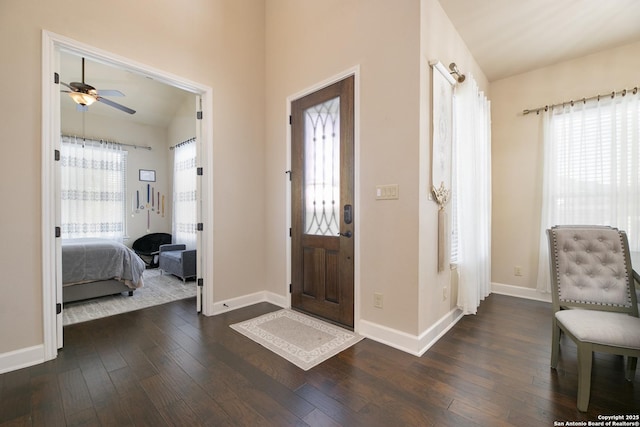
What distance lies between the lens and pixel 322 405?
5.47 ft

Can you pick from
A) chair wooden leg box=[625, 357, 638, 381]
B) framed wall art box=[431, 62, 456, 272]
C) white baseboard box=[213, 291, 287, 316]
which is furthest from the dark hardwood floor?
framed wall art box=[431, 62, 456, 272]

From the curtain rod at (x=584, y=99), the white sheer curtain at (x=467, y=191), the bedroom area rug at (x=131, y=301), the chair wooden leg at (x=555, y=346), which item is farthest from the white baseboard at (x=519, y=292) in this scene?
the bedroom area rug at (x=131, y=301)

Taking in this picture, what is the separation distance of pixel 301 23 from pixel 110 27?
6.31 feet

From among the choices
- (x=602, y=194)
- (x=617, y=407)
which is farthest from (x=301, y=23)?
(x=617, y=407)

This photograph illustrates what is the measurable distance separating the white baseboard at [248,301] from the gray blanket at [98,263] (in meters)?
1.51

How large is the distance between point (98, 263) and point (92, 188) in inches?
110

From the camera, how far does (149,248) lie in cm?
601

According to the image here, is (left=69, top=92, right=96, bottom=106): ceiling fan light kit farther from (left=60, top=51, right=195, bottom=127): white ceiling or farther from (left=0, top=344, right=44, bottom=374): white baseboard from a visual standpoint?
(left=0, top=344, right=44, bottom=374): white baseboard

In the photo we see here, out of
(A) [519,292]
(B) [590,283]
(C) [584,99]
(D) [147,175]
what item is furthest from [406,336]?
(D) [147,175]

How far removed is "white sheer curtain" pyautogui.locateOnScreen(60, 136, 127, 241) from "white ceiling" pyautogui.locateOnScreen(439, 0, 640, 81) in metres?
6.50

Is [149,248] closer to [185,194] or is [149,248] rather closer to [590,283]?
[185,194]

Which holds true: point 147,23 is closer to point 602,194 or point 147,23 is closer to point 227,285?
point 227,285

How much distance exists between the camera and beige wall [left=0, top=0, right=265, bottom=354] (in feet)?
6.79

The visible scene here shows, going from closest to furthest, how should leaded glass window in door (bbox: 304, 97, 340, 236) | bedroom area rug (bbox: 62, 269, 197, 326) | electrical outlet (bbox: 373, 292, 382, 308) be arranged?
electrical outlet (bbox: 373, 292, 382, 308), leaded glass window in door (bbox: 304, 97, 340, 236), bedroom area rug (bbox: 62, 269, 197, 326)
